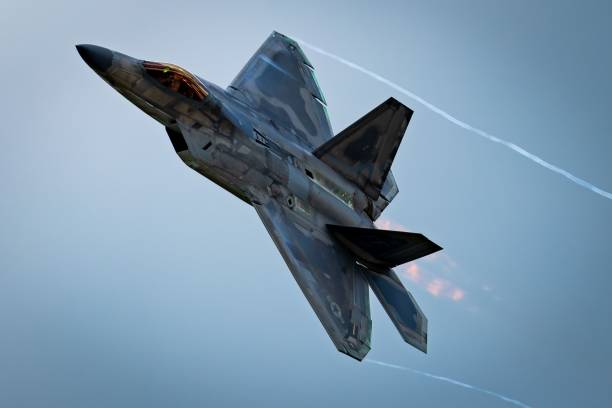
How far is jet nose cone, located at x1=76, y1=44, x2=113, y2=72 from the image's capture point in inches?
738

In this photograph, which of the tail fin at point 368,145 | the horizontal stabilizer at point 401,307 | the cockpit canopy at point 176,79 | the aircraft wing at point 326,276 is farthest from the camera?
the tail fin at point 368,145

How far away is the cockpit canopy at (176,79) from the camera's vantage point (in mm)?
19531

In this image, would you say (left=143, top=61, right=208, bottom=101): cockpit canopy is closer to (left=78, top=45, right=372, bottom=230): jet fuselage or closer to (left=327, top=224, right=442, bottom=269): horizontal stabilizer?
(left=78, top=45, right=372, bottom=230): jet fuselage

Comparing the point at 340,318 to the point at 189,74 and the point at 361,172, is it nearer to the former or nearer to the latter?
the point at 361,172

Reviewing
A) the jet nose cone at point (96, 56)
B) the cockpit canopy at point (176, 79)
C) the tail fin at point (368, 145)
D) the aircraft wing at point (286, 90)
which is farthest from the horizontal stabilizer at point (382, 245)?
the jet nose cone at point (96, 56)

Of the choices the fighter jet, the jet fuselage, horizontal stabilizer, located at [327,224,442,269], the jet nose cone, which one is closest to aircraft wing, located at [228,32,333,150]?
the fighter jet

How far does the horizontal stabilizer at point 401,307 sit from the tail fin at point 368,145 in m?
2.42

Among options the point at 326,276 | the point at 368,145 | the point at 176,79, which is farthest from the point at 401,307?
the point at 176,79

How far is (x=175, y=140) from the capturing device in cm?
2008

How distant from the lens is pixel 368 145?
23500mm

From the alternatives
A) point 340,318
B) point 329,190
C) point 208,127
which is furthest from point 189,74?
point 340,318

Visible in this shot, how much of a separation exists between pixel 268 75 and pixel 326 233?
18.3 feet

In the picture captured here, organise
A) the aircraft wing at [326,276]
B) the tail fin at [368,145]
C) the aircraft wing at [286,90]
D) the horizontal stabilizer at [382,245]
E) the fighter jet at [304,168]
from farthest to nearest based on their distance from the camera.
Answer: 1. the aircraft wing at [286,90]
2. the tail fin at [368,145]
3. the horizontal stabilizer at [382,245]
4. the aircraft wing at [326,276]
5. the fighter jet at [304,168]

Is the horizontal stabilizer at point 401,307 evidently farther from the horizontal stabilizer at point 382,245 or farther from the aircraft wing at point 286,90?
the aircraft wing at point 286,90
